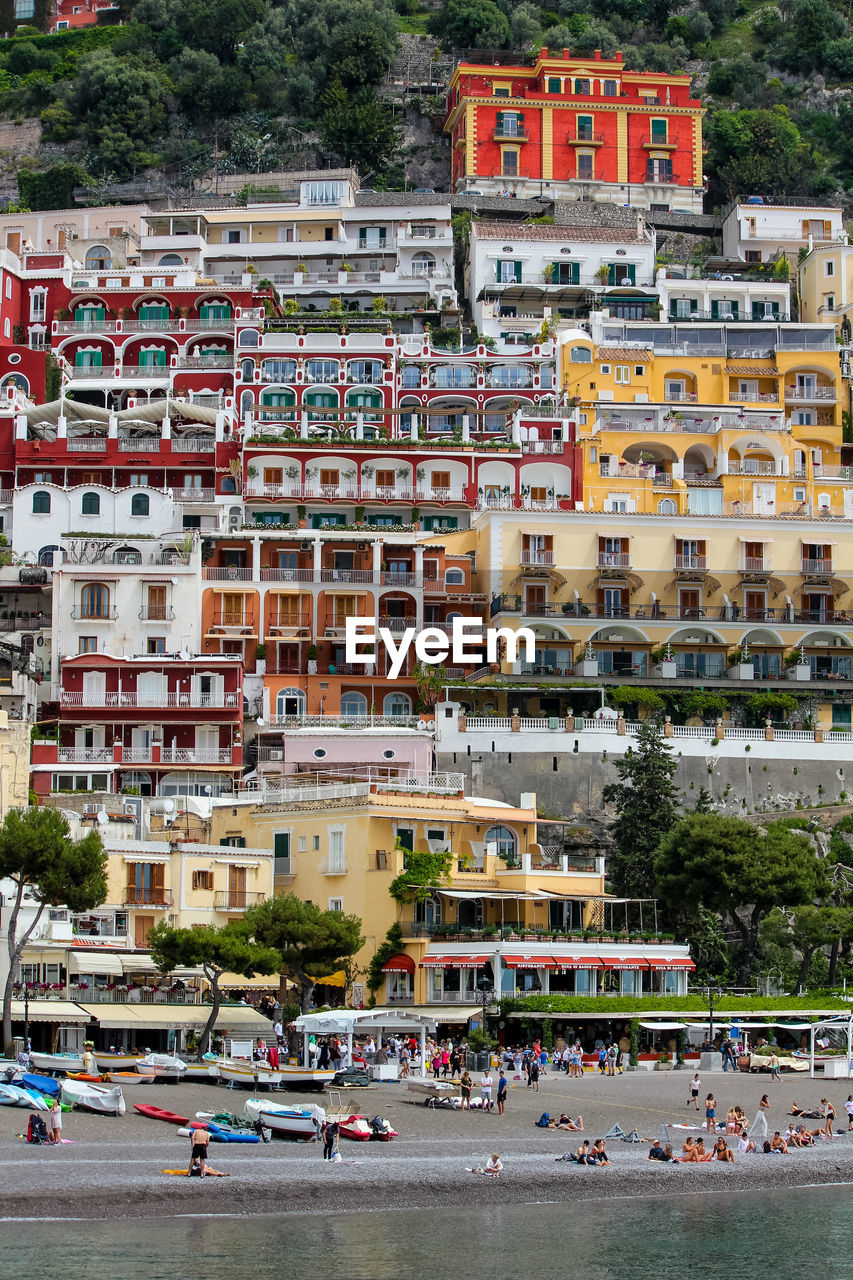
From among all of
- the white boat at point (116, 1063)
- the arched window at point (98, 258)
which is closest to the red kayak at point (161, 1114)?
the white boat at point (116, 1063)

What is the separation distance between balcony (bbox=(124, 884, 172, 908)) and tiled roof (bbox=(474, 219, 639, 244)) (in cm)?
5579

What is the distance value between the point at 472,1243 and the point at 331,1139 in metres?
4.38

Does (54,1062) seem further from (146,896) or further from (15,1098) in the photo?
(146,896)

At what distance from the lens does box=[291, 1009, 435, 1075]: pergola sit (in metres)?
53.6

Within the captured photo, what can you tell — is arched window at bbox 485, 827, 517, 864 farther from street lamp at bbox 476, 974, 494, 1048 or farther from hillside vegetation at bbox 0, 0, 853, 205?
hillside vegetation at bbox 0, 0, 853, 205

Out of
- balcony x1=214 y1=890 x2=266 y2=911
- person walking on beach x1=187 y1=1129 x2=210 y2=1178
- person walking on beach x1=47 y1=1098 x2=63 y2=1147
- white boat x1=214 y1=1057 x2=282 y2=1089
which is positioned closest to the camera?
person walking on beach x1=187 y1=1129 x2=210 y2=1178

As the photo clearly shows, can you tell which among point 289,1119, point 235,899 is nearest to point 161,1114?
point 289,1119

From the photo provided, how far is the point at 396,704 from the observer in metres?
80.8

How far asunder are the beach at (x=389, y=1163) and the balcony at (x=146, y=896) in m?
10.2

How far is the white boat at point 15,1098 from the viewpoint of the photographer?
4428 cm

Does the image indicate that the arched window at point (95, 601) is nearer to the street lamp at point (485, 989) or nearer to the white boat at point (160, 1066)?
the street lamp at point (485, 989)

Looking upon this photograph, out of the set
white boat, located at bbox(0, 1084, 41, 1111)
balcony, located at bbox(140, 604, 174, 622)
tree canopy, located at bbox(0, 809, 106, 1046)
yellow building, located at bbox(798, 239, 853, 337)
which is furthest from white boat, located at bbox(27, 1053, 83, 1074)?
yellow building, located at bbox(798, 239, 853, 337)

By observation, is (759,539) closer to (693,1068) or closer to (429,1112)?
(693,1068)

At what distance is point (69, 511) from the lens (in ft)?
282
